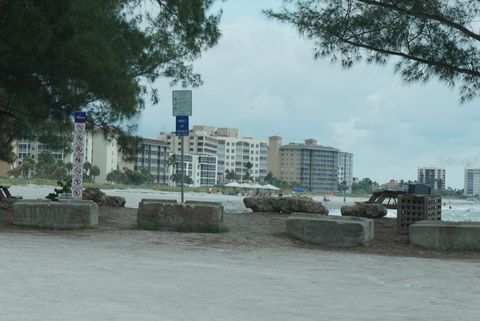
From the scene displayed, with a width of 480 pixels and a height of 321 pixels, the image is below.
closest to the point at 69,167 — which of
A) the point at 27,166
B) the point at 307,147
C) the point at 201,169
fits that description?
the point at 27,166

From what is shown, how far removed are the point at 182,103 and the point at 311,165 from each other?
167705mm

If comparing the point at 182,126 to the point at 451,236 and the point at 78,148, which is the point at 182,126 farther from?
the point at 451,236

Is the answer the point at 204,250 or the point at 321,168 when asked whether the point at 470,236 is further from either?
the point at 321,168

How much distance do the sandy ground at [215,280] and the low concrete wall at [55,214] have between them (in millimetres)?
325

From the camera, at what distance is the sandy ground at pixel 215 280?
19.1 feet

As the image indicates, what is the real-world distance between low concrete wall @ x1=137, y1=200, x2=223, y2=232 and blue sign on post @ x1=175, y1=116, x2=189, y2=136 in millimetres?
1555

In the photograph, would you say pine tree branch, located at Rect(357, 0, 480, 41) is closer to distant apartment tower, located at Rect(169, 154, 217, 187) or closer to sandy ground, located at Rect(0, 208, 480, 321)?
sandy ground, located at Rect(0, 208, 480, 321)

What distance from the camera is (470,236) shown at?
1183 centimetres

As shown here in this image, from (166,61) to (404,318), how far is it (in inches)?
596

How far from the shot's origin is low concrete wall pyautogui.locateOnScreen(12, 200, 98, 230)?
12.8 metres

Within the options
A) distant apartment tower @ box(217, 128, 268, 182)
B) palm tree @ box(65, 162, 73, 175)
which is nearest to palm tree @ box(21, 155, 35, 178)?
palm tree @ box(65, 162, 73, 175)

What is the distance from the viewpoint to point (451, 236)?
11883 millimetres

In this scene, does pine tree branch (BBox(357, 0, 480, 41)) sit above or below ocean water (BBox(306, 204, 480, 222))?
above

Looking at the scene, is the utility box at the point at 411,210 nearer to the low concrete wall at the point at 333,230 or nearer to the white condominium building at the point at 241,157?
the low concrete wall at the point at 333,230
